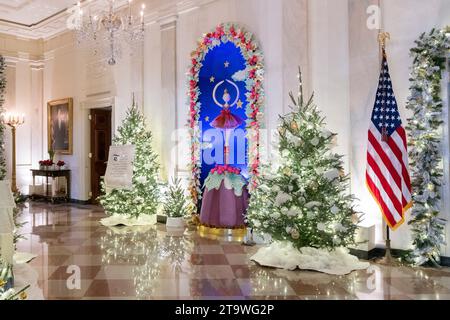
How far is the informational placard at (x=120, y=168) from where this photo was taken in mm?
7375

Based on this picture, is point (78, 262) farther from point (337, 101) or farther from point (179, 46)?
point (179, 46)

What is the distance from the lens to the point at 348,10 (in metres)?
5.48

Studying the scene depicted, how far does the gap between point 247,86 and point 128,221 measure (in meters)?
3.34

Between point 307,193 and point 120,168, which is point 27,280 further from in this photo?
point 120,168

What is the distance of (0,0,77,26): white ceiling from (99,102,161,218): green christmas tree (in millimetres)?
3668

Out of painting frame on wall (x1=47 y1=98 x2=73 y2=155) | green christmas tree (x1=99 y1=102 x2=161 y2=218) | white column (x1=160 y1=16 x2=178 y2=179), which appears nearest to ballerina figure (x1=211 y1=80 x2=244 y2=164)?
white column (x1=160 y1=16 x2=178 y2=179)

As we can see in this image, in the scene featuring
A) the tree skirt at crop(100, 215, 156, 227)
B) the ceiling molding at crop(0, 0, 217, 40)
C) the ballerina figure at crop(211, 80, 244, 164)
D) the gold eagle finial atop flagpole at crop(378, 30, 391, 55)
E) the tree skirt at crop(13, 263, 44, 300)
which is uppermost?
the ceiling molding at crop(0, 0, 217, 40)

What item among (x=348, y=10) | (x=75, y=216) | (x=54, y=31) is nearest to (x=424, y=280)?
(x=348, y=10)

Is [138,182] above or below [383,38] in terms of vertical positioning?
below

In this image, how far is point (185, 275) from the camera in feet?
14.0

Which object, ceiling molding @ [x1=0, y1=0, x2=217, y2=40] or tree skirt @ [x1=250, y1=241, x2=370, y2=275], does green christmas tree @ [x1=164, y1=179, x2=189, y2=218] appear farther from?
ceiling molding @ [x1=0, y1=0, x2=217, y2=40]

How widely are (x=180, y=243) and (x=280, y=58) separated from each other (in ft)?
10.7

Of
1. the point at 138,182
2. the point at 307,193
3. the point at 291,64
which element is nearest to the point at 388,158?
the point at 307,193

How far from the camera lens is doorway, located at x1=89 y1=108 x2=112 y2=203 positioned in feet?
33.2
